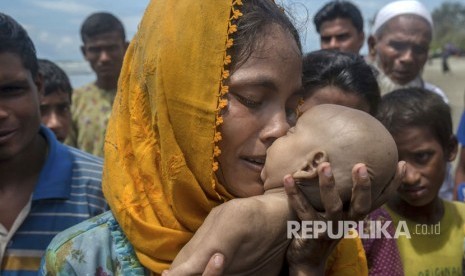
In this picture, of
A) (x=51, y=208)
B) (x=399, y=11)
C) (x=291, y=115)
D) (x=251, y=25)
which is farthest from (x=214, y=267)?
(x=399, y=11)

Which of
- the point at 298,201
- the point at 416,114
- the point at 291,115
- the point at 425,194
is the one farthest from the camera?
the point at 416,114

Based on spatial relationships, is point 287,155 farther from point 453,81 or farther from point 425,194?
point 453,81

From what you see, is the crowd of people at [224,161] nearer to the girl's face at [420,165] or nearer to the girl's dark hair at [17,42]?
the girl's dark hair at [17,42]

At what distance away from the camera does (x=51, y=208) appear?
102 inches

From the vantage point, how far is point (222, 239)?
157cm

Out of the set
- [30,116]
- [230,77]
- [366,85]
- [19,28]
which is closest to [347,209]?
[230,77]

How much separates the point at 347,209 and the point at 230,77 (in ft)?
1.64

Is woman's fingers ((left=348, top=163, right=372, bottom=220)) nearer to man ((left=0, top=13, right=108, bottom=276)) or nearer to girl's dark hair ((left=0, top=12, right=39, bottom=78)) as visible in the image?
man ((left=0, top=13, right=108, bottom=276))

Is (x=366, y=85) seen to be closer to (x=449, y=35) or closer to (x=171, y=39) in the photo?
(x=171, y=39)

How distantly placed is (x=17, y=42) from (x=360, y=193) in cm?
183

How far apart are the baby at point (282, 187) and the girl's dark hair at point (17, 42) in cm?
149

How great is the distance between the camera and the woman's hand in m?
1.57

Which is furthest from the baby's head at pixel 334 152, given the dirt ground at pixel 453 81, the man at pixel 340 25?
the dirt ground at pixel 453 81

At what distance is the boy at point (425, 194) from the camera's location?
2902 mm
